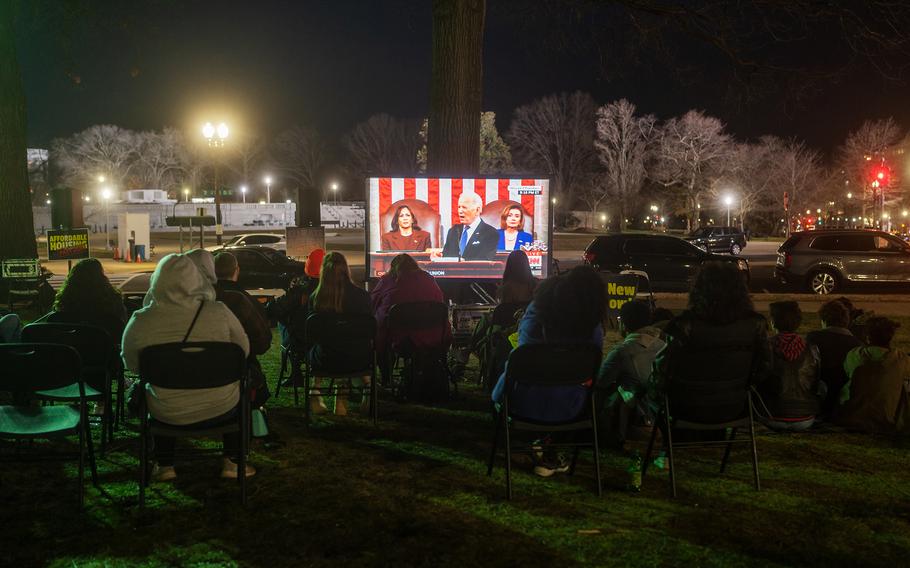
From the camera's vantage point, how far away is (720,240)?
134ft

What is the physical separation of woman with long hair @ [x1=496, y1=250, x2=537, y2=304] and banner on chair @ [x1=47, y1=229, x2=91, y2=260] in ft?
38.3

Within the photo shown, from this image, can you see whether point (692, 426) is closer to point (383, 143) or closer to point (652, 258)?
point (652, 258)

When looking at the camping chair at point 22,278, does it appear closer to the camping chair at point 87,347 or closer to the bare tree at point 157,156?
the camping chair at point 87,347

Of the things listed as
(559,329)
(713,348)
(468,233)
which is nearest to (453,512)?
(559,329)

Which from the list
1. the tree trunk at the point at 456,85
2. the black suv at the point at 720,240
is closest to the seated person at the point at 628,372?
the tree trunk at the point at 456,85

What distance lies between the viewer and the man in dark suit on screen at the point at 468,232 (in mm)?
11562

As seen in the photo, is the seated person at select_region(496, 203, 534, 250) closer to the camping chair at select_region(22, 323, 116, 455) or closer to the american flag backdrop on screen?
the american flag backdrop on screen

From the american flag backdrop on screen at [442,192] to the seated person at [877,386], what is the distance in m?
6.09

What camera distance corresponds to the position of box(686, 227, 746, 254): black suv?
1591 inches

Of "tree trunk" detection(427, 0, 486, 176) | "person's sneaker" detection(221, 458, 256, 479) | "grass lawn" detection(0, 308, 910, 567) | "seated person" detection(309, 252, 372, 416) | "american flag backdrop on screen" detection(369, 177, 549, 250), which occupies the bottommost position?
"grass lawn" detection(0, 308, 910, 567)

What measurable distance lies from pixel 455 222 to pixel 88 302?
6334 mm

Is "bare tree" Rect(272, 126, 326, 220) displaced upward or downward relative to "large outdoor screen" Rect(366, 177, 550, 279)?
upward

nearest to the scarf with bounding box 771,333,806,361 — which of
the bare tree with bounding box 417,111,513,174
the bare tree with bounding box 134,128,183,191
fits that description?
the bare tree with bounding box 417,111,513,174

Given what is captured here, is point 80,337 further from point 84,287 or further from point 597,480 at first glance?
point 597,480
